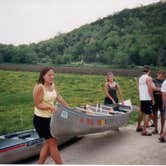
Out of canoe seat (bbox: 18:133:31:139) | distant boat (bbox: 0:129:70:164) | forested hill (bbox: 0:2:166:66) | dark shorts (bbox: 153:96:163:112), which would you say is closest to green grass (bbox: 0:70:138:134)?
forested hill (bbox: 0:2:166:66)

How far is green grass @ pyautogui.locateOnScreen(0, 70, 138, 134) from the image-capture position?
18.8ft

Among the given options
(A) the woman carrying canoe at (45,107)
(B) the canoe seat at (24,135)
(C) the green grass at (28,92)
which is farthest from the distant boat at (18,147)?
(C) the green grass at (28,92)

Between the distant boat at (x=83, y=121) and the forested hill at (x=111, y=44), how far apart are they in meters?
1.39

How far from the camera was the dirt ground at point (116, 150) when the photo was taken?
138 inches

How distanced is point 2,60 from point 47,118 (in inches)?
111

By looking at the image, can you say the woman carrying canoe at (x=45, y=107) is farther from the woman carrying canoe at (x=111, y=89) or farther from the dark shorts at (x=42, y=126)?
the woman carrying canoe at (x=111, y=89)

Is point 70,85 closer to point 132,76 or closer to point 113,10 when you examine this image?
point 132,76

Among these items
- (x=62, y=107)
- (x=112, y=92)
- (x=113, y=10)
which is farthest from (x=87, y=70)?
(x=62, y=107)

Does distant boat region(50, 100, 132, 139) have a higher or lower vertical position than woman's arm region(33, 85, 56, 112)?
lower

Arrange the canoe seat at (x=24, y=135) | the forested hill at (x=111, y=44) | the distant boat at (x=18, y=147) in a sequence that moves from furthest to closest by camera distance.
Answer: the forested hill at (x=111, y=44), the canoe seat at (x=24, y=135), the distant boat at (x=18, y=147)

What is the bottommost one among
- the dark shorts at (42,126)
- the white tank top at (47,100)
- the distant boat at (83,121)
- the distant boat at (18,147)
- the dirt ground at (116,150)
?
the dirt ground at (116,150)

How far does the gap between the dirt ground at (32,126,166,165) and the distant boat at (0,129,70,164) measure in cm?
14

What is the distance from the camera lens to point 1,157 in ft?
11.0

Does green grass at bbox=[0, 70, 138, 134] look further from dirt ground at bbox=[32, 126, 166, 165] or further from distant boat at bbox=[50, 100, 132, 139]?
dirt ground at bbox=[32, 126, 166, 165]
